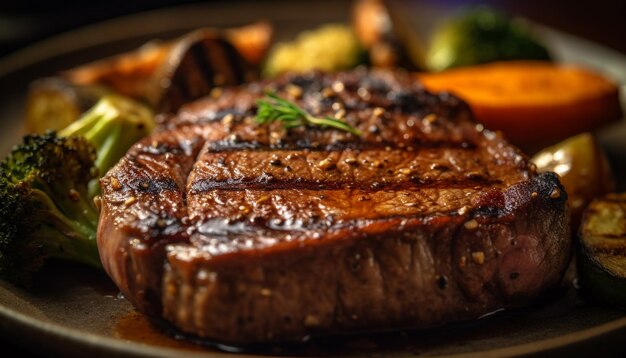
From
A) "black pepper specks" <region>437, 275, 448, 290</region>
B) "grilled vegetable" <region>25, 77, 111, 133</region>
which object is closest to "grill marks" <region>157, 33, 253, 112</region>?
"grilled vegetable" <region>25, 77, 111, 133</region>

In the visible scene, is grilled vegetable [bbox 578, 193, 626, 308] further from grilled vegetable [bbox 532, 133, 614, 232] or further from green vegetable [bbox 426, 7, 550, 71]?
green vegetable [bbox 426, 7, 550, 71]

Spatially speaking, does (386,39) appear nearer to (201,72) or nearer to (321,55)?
(321,55)

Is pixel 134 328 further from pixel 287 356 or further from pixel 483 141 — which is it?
pixel 483 141

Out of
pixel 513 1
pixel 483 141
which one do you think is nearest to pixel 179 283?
pixel 483 141

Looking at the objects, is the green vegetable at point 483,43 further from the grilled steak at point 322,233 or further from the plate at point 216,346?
the plate at point 216,346

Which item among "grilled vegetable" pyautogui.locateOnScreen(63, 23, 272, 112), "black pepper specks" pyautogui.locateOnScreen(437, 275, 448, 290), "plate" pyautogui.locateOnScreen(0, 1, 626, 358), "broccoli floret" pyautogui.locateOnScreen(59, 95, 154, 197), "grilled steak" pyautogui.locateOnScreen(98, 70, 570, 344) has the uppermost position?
"grilled vegetable" pyautogui.locateOnScreen(63, 23, 272, 112)

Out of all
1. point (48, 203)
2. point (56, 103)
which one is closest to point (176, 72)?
point (56, 103)
